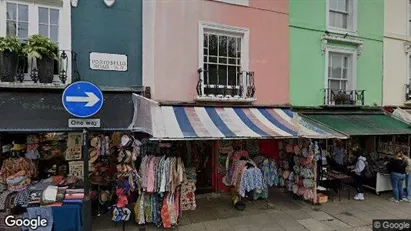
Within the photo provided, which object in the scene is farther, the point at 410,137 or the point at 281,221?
the point at 410,137

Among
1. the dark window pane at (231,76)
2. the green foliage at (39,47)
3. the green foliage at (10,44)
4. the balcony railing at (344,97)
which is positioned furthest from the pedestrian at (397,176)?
the green foliage at (10,44)

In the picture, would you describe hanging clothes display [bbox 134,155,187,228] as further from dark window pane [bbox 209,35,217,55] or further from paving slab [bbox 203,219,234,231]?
dark window pane [bbox 209,35,217,55]

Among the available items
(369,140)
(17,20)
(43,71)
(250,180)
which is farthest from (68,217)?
(369,140)

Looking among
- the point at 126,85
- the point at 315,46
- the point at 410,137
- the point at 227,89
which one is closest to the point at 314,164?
the point at 227,89

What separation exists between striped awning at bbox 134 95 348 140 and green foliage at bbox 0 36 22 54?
2.91 metres

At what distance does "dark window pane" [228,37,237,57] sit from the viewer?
30.1 ft

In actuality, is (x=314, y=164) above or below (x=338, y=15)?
below

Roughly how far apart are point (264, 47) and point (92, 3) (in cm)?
526

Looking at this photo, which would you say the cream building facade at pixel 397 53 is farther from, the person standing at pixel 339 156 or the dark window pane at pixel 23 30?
the dark window pane at pixel 23 30

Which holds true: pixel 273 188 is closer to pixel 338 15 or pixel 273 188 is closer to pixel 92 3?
pixel 338 15

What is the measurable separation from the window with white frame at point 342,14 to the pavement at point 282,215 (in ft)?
20.4

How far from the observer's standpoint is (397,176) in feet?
30.9

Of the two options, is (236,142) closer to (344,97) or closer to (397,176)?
(344,97)

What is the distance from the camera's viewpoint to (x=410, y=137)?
36.9 ft
